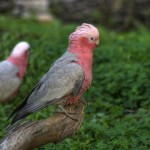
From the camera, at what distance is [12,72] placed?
21.3 feet

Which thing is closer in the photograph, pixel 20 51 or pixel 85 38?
pixel 85 38

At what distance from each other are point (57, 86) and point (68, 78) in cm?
11

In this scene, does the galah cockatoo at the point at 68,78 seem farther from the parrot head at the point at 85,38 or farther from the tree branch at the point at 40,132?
the tree branch at the point at 40,132

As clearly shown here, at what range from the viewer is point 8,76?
253 inches

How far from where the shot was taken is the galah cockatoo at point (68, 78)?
14.7 feet

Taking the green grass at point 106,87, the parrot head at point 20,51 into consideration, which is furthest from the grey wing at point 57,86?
the parrot head at point 20,51

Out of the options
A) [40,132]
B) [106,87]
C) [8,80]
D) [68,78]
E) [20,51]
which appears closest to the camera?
[40,132]

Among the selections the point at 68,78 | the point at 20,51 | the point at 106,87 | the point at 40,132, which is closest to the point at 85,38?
the point at 68,78

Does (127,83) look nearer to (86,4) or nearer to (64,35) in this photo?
(64,35)

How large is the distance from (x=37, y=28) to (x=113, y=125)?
5111 millimetres

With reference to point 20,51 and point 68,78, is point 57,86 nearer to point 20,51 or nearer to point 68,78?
point 68,78

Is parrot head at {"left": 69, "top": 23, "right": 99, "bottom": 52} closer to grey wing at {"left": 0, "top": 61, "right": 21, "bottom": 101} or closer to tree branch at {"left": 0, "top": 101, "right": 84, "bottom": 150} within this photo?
tree branch at {"left": 0, "top": 101, "right": 84, "bottom": 150}

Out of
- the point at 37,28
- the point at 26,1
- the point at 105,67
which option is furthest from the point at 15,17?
the point at 105,67

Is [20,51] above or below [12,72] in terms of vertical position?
above
